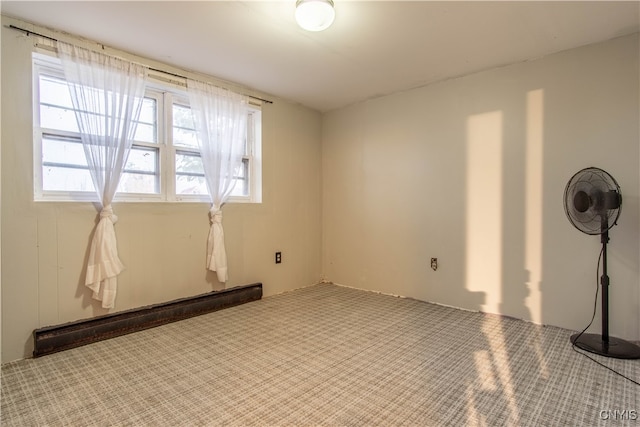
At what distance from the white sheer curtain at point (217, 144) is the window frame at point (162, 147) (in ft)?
0.42

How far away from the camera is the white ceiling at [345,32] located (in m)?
2.02

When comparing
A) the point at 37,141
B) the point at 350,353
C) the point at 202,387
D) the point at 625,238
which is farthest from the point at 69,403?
the point at 625,238

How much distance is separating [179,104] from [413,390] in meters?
2.93

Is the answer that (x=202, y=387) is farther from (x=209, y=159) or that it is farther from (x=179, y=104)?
(x=179, y=104)

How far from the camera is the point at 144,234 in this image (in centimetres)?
271

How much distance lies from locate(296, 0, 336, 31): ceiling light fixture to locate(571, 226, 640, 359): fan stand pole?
7.22 ft

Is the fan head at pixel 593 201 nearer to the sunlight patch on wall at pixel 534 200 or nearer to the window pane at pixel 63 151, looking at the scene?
the sunlight patch on wall at pixel 534 200

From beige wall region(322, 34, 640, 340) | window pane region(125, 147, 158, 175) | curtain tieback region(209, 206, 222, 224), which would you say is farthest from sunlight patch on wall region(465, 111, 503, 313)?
window pane region(125, 147, 158, 175)

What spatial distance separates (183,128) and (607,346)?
369 centimetres

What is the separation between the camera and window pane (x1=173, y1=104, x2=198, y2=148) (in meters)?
2.98

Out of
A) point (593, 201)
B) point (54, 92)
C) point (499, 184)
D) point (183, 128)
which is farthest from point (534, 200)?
point (54, 92)

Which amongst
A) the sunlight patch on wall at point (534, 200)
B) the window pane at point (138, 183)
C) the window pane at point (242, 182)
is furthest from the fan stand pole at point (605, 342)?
the window pane at point (138, 183)

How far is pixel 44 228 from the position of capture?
2217mm

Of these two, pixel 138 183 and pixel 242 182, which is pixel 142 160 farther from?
pixel 242 182
